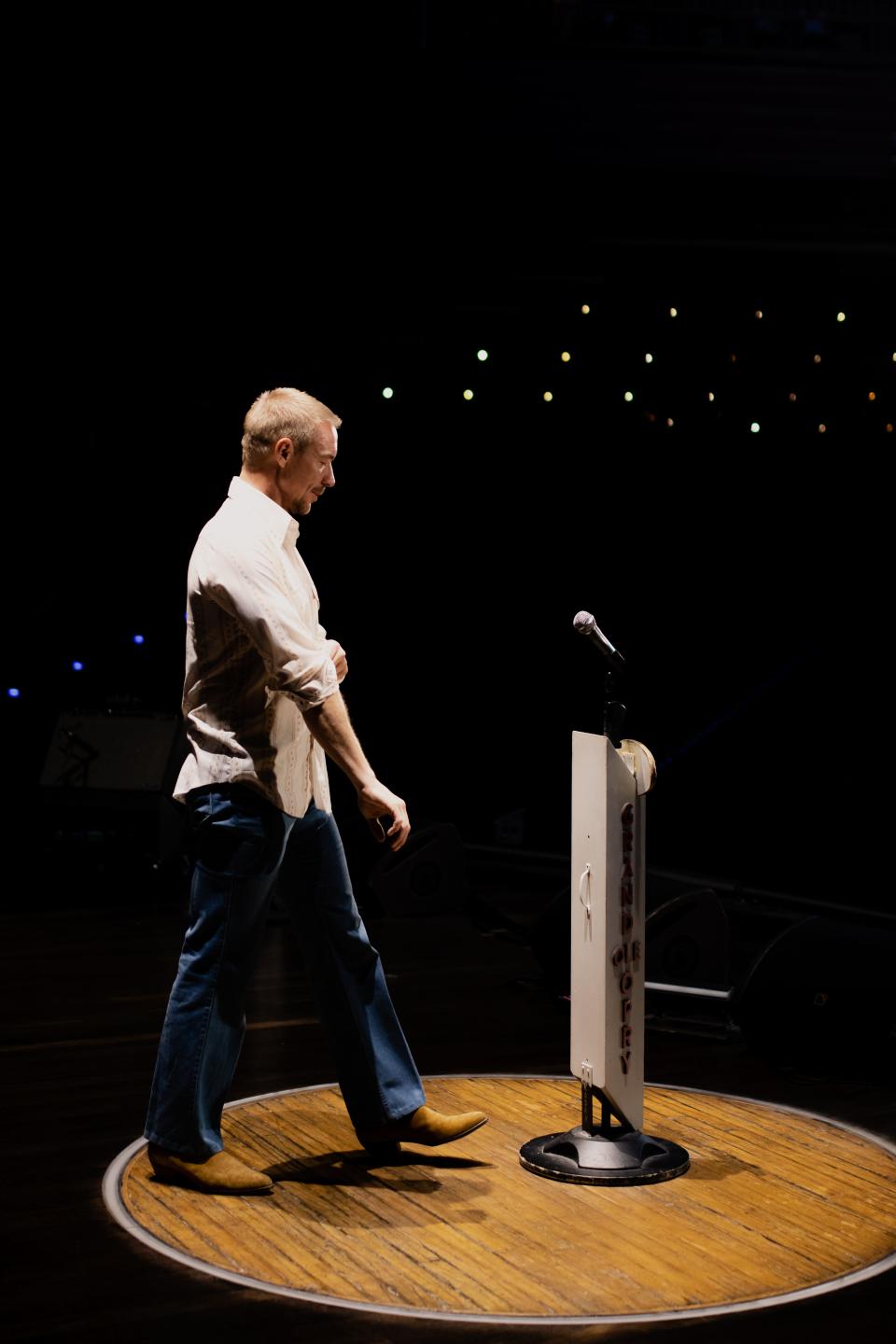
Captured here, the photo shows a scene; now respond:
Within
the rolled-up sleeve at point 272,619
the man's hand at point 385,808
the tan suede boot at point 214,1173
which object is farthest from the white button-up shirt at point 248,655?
the tan suede boot at point 214,1173

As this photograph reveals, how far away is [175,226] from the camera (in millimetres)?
6840

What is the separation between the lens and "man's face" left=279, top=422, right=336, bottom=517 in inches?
120

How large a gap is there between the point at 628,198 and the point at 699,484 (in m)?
1.92

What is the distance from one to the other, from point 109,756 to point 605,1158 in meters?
5.33

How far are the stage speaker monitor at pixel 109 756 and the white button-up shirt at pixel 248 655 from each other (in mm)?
4884

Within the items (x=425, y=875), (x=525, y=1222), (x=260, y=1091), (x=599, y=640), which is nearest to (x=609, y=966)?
(x=525, y=1222)

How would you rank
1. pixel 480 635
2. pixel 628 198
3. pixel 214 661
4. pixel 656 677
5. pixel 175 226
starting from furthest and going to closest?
pixel 656 677 → pixel 480 635 → pixel 628 198 → pixel 175 226 → pixel 214 661

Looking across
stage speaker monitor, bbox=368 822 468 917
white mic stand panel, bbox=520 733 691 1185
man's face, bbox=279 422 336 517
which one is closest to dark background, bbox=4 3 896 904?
stage speaker monitor, bbox=368 822 468 917

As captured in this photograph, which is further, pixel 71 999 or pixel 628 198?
pixel 628 198

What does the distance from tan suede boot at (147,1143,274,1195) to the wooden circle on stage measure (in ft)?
0.07

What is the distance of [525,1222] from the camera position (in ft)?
9.12

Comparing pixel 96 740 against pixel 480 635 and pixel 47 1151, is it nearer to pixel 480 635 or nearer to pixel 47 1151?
pixel 480 635

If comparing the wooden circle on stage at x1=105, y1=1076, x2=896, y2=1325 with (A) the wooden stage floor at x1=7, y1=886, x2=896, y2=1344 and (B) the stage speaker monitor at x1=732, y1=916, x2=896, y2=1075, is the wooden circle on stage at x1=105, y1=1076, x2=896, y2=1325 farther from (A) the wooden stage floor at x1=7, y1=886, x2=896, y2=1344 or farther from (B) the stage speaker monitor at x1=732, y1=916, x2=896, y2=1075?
(B) the stage speaker monitor at x1=732, y1=916, x2=896, y2=1075

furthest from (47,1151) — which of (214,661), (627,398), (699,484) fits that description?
(699,484)
